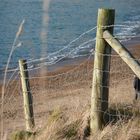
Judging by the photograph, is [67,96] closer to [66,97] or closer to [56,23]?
[66,97]

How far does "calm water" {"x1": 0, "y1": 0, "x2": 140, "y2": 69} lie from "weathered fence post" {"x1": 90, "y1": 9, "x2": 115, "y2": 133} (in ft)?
45.4

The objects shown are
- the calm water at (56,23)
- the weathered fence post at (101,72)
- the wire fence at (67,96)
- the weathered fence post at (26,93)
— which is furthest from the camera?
the calm water at (56,23)

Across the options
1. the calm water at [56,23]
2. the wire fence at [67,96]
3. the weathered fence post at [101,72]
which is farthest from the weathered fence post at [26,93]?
the calm water at [56,23]

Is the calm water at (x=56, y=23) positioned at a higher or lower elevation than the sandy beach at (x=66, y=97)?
higher

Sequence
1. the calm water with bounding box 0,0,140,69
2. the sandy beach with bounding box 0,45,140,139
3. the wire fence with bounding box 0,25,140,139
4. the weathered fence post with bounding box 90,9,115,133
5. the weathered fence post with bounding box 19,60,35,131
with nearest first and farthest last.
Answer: the weathered fence post with bounding box 90,9,115,133 < the wire fence with bounding box 0,25,140,139 < the sandy beach with bounding box 0,45,140,139 < the weathered fence post with bounding box 19,60,35,131 < the calm water with bounding box 0,0,140,69

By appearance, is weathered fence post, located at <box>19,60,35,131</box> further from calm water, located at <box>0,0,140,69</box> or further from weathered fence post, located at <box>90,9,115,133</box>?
calm water, located at <box>0,0,140,69</box>

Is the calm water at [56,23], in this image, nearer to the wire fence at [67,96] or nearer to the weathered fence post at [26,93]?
the wire fence at [67,96]

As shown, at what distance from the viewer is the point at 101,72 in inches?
226

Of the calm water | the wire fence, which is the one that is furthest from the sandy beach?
the calm water

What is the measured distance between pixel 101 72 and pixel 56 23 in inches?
995

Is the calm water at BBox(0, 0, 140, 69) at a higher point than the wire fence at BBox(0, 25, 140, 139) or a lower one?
higher

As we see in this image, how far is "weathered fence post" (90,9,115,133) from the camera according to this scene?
18.5ft

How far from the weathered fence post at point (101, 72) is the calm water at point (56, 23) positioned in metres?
13.8

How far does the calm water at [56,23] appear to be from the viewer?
912 inches
